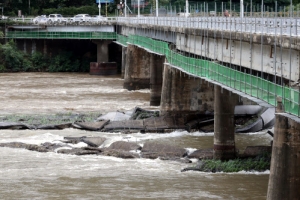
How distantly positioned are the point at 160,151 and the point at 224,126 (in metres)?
3.37

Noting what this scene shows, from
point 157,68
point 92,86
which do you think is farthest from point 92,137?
point 92,86

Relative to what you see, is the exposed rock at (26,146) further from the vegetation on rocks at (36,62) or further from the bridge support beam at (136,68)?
the vegetation on rocks at (36,62)

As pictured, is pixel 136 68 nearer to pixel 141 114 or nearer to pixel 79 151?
pixel 141 114

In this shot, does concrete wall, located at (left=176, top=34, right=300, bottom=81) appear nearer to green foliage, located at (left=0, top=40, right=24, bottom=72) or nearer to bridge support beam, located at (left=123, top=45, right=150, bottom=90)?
bridge support beam, located at (left=123, top=45, right=150, bottom=90)

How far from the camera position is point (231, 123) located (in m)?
37.2

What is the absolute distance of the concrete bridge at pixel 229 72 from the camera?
83.7ft

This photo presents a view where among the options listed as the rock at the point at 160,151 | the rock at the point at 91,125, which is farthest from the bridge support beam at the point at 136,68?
the rock at the point at 160,151

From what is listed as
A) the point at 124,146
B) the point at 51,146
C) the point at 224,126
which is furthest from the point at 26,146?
the point at 224,126

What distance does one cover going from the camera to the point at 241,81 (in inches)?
1241

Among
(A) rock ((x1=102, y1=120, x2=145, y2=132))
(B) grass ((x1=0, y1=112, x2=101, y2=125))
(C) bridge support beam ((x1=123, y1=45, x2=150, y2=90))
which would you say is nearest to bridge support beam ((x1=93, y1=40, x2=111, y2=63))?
(C) bridge support beam ((x1=123, y1=45, x2=150, y2=90))

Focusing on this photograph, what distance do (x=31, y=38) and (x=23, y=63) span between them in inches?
132

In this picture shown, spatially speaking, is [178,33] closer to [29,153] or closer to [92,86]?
[29,153]

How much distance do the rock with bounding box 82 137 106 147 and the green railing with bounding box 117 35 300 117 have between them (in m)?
5.48

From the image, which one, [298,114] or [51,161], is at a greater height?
[298,114]
